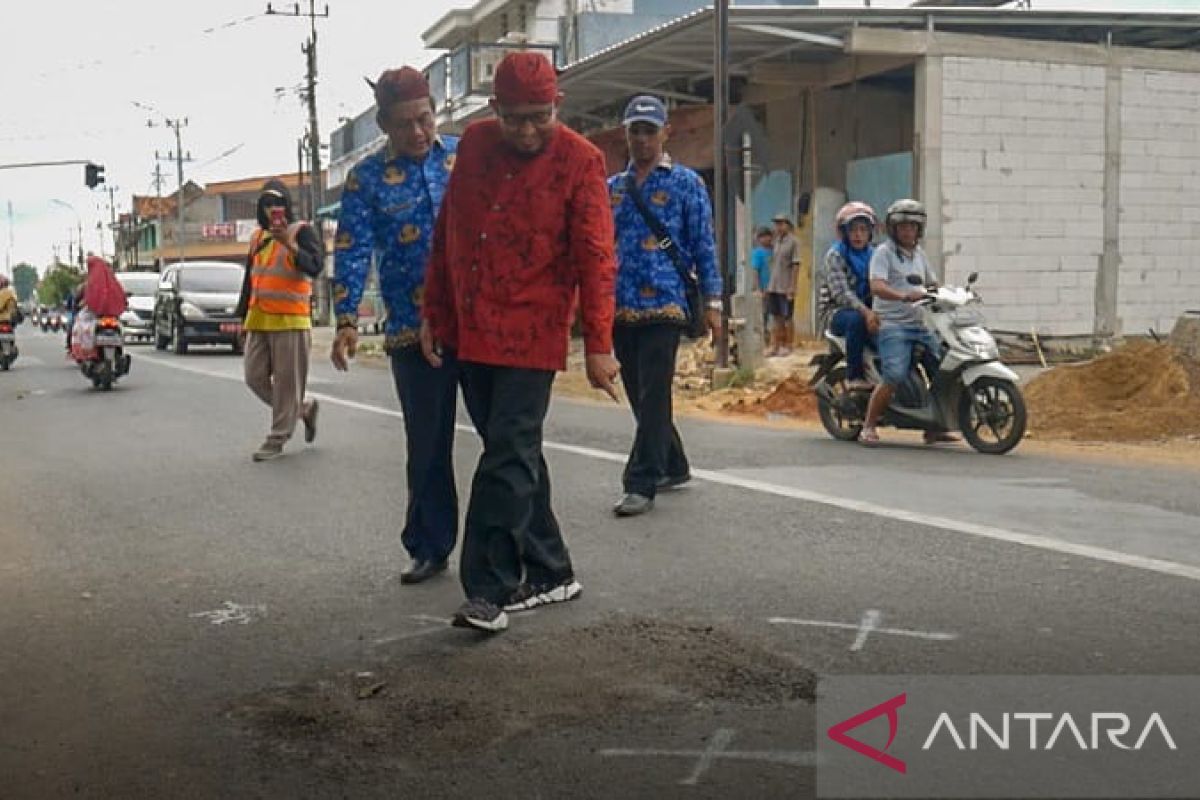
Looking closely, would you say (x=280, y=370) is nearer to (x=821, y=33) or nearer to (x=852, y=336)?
→ (x=852, y=336)

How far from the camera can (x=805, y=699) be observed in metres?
4.06

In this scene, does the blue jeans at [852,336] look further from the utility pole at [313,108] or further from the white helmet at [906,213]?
the utility pole at [313,108]

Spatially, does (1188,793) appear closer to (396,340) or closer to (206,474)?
(396,340)

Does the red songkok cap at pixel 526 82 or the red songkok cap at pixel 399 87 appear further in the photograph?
the red songkok cap at pixel 399 87

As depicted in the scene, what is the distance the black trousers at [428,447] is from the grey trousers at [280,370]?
449 centimetres

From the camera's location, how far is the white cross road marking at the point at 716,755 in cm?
358

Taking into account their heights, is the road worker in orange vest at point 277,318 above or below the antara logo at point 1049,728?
above

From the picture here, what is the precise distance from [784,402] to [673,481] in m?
6.76

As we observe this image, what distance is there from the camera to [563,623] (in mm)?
4984

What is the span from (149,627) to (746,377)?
11639 mm

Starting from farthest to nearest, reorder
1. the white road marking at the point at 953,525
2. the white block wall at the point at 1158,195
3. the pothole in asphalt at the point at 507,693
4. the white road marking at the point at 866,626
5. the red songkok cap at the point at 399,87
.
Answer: the white block wall at the point at 1158,195 → the white road marking at the point at 953,525 → the red songkok cap at the point at 399,87 → the white road marking at the point at 866,626 → the pothole in asphalt at the point at 507,693

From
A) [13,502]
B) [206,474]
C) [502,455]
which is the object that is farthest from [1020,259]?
[502,455]

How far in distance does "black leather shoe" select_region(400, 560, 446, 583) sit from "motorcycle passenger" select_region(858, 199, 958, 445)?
15.9 ft

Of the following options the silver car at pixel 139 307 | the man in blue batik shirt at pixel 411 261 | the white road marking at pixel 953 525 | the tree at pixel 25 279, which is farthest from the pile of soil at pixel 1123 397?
the tree at pixel 25 279
